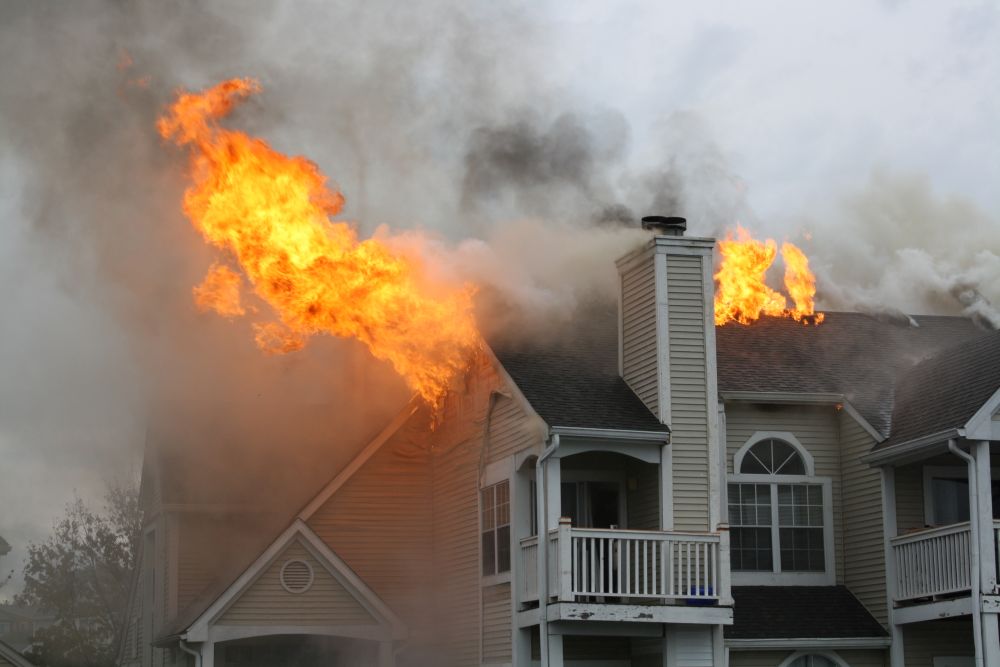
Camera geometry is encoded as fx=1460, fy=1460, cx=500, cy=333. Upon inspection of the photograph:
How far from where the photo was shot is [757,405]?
24.9m

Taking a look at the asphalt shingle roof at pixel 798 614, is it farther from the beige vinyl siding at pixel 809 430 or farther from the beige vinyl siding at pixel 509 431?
the beige vinyl siding at pixel 509 431

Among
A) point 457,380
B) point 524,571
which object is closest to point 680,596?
point 524,571

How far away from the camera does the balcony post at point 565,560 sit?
21172mm

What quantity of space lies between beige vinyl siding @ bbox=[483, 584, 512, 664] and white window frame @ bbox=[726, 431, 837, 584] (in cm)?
387

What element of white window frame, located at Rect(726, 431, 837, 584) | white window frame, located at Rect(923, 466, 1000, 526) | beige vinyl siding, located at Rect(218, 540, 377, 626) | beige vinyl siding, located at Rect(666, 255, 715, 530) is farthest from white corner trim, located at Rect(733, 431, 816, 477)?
beige vinyl siding, located at Rect(218, 540, 377, 626)

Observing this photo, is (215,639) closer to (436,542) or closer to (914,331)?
(436,542)

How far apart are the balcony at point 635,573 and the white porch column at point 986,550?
3727 millimetres

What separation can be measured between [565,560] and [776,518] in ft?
16.5

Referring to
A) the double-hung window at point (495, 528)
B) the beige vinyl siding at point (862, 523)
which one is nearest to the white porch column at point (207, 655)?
the double-hung window at point (495, 528)

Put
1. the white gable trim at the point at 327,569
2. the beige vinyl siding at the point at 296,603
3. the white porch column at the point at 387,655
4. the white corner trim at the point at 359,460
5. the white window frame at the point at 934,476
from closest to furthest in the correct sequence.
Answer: the white gable trim at the point at 327,569, the white window frame at the point at 934,476, the beige vinyl siding at the point at 296,603, the white porch column at the point at 387,655, the white corner trim at the point at 359,460

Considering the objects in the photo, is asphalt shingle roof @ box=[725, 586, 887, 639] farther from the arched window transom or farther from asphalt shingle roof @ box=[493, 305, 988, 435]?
asphalt shingle roof @ box=[493, 305, 988, 435]

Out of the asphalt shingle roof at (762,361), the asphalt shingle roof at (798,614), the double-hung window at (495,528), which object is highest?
the asphalt shingle roof at (762,361)

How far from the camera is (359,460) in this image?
26.5 meters

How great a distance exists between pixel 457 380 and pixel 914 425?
7775mm
